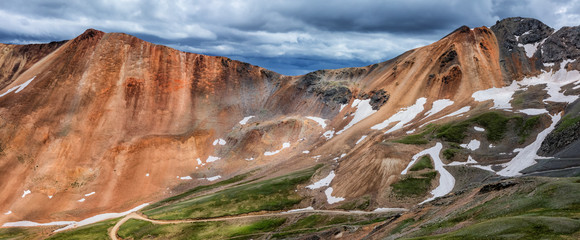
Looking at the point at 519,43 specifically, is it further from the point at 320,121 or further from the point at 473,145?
the point at 320,121

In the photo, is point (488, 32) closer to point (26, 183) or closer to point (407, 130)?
point (407, 130)

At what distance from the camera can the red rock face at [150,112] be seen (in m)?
108

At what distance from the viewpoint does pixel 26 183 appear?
105m

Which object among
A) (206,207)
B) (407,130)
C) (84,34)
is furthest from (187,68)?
(407,130)

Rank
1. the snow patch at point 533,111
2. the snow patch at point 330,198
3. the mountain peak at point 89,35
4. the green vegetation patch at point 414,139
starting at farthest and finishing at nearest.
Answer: the mountain peak at point 89,35 < the green vegetation patch at point 414,139 < the snow patch at point 533,111 < the snow patch at point 330,198

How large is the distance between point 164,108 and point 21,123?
4163 centimetres

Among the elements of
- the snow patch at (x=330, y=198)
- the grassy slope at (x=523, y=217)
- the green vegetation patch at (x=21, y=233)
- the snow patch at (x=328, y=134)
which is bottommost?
the green vegetation patch at (x=21, y=233)

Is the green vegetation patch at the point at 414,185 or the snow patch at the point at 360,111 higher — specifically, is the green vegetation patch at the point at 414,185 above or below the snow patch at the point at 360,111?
below

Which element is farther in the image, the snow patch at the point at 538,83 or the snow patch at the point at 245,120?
the snow patch at the point at 245,120

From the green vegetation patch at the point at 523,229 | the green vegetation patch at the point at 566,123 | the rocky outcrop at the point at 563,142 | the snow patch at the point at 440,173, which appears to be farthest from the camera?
the green vegetation patch at the point at 566,123

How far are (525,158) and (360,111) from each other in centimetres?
6520

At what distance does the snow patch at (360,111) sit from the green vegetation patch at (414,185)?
49595mm

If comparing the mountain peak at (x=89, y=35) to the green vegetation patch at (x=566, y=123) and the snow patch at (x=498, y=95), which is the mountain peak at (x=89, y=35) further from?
the green vegetation patch at (x=566, y=123)

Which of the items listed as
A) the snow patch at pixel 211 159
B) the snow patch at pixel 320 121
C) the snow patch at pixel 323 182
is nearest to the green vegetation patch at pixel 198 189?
the snow patch at pixel 211 159
